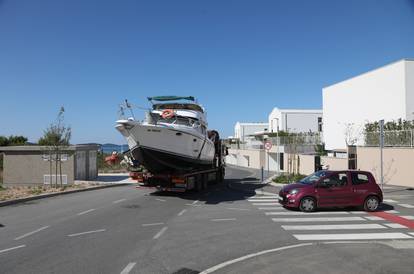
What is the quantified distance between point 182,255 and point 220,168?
19.1 meters

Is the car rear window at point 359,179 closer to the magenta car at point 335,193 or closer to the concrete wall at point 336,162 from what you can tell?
the magenta car at point 335,193

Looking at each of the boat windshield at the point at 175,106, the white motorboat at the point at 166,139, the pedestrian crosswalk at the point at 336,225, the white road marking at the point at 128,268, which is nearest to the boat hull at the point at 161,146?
the white motorboat at the point at 166,139

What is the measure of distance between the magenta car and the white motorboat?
17.3ft

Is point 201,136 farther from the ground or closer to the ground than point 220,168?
farther from the ground

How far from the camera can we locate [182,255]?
8.21 m

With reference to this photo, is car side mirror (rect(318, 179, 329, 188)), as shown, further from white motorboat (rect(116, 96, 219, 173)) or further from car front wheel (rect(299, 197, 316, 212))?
white motorboat (rect(116, 96, 219, 173))

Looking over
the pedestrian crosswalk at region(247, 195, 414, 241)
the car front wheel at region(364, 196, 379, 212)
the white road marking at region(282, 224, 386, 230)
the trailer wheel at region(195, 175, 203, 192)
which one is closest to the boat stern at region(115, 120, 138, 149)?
the trailer wheel at region(195, 175, 203, 192)

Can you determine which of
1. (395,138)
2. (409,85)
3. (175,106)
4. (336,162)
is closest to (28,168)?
(175,106)

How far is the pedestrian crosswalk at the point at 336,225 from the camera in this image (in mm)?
10125

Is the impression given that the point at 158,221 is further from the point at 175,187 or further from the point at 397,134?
the point at 397,134

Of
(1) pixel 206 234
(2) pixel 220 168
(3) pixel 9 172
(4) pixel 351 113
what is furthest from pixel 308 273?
(4) pixel 351 113

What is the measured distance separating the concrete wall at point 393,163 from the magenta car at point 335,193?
7.35m

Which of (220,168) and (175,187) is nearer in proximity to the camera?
(175,187)

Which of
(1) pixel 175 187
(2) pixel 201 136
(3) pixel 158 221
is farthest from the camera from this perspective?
(2) pixel 201 136
